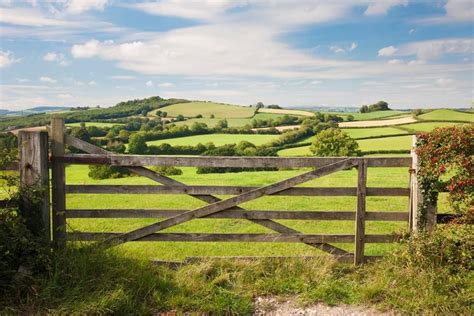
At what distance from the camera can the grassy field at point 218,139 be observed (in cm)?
5806

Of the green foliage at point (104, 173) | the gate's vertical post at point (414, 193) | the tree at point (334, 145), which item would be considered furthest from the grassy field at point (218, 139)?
the gate's vertical post at point (414, 193)

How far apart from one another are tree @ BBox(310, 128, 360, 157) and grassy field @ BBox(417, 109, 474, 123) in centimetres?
2356

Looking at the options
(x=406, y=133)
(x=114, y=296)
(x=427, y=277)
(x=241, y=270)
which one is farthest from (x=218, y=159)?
(x=406, y=133)

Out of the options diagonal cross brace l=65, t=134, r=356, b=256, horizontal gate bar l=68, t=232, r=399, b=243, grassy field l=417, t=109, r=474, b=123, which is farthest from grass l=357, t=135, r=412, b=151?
diagonal cross brace l=65, t=134, r=356, b=256

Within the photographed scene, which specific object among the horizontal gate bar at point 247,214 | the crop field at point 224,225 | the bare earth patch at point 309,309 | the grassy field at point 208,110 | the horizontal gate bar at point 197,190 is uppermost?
the grassy field at point 208,110

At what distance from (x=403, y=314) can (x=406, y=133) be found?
51.0 m

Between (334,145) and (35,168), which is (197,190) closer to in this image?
(35,168)

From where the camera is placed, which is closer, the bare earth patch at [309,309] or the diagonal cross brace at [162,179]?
the bare earth patch at [309,309]

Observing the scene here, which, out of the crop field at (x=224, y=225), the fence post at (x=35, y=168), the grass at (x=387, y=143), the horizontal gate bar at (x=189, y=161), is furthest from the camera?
the grass at (x=387, y=143)

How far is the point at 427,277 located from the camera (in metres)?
5.46

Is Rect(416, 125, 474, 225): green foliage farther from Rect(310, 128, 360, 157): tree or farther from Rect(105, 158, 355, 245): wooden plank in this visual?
Rect(310, 128, 360, 157): tree

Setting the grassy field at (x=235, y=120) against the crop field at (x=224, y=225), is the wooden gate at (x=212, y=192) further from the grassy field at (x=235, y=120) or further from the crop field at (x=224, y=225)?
the grassy field at (x=235, y=120)

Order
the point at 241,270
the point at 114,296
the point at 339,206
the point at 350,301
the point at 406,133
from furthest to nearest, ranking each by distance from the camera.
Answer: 1. the point at 406,133
2. the point at 339,206
3. the point at 241,270
4. the point at 350,301
5. the point at 114,296

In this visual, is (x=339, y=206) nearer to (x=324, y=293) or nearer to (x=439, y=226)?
(x=439, y=226)
